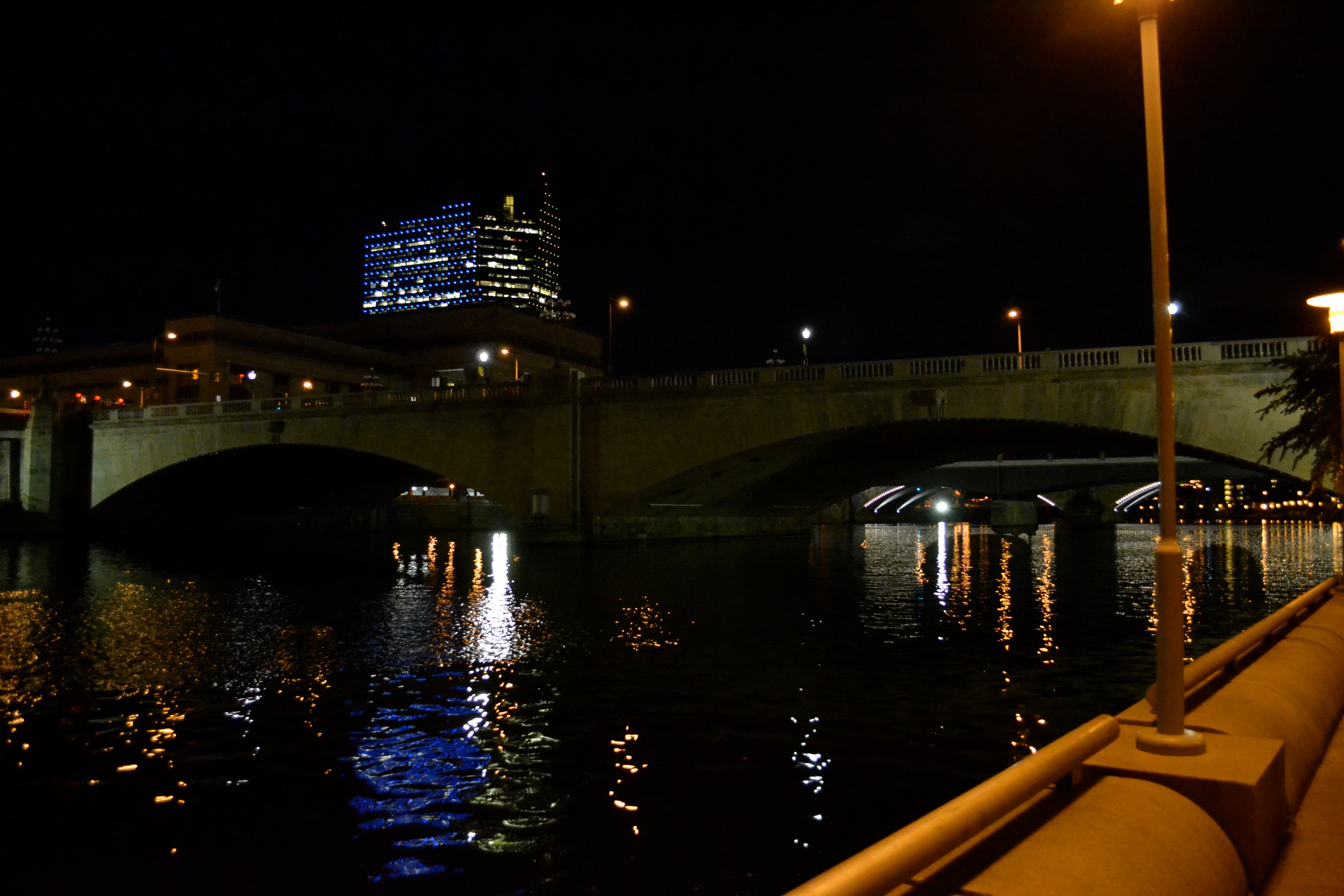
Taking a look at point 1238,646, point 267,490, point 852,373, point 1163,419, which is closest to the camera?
point 1163,419

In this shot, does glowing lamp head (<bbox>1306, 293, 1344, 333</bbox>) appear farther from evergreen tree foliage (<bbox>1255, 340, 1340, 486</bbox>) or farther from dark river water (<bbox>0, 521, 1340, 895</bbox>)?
evergreen tree foliage (<bbox>1255, 340, 1340, 486</bbox>)

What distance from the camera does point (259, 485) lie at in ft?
229

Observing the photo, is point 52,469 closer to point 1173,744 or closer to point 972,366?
point 972,366

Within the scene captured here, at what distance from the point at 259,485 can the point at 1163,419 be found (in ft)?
232

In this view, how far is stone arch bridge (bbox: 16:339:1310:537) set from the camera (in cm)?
3569

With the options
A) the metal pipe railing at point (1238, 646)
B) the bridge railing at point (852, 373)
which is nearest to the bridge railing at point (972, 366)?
the bridge railing at point (852, 373)

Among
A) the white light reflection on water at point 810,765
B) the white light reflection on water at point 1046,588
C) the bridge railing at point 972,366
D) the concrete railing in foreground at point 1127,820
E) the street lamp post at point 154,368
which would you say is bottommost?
the white light reflection on water at point 810,765

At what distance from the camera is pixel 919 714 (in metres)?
12.3

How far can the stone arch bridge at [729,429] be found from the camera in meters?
35.7

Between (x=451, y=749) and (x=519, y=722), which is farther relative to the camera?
(x=519, y=722)

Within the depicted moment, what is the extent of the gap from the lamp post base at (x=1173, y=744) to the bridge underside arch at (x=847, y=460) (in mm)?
32395

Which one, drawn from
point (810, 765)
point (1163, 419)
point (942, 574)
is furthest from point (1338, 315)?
point (942, 574)

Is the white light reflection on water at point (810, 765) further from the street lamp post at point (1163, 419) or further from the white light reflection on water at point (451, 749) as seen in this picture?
the street lamp post at point (1163, 419)

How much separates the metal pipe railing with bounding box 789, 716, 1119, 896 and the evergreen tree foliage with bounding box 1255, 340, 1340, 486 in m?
20.7
